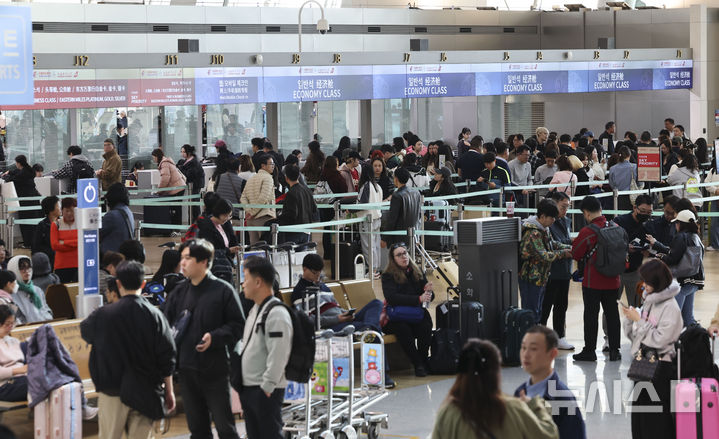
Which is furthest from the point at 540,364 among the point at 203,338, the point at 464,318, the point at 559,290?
the point at 559,290

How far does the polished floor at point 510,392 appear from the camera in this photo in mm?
8352

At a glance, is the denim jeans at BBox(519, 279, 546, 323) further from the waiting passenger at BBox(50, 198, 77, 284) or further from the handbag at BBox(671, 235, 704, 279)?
the waiting passenger at BBox(50, 198, 77, 284)

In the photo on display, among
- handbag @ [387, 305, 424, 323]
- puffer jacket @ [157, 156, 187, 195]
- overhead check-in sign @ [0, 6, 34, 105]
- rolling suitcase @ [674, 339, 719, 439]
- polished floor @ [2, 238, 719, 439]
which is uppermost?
overhead check-in sign @ [0, 6, 34, 105]

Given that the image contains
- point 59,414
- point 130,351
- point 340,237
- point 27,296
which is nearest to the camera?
point 130,351

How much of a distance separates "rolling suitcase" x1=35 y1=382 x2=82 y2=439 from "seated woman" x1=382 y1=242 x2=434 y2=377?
3.10 meters

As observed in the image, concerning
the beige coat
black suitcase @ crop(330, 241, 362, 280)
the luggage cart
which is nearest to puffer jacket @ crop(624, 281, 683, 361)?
the luggage cart

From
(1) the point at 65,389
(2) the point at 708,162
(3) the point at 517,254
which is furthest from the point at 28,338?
(2) the point at 708,162

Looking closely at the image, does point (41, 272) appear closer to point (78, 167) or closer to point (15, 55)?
point (15, 55)

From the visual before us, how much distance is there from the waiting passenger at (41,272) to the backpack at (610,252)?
15.9 ft

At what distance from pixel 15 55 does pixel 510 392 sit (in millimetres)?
4836

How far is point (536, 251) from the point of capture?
420 inches

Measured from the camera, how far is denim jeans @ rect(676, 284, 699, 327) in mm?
10641

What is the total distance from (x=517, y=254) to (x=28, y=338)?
4.51 m

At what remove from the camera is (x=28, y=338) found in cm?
844
